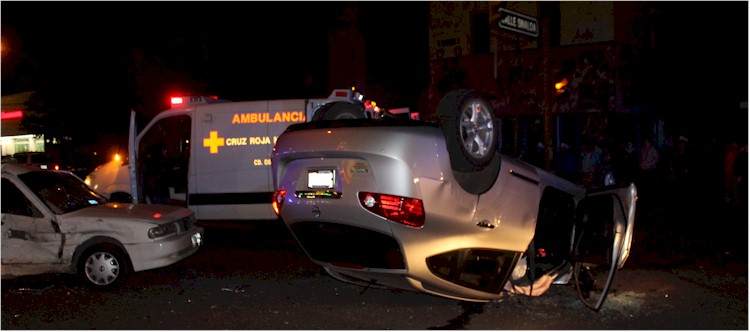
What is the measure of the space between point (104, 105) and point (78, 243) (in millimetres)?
17108

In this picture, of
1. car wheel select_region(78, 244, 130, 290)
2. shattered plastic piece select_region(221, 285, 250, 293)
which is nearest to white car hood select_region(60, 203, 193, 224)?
car wheel select_region(78, 244, 130, 290)

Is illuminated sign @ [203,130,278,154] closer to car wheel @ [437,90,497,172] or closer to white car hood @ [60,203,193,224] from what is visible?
white car hood @ [60,203,193,224]

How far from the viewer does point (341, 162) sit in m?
4.97

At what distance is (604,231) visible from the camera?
611cm

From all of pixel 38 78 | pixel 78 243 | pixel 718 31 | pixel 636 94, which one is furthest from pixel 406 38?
pixel 78 243

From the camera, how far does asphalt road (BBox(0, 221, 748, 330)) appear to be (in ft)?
19.0

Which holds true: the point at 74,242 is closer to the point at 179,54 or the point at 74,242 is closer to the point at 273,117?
the point at 273,117

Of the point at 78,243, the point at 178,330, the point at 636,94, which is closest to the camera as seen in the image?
the point at 178,330

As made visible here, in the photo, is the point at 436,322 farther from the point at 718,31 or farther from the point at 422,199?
the point at 718,31

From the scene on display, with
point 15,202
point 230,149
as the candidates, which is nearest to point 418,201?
point 15,202

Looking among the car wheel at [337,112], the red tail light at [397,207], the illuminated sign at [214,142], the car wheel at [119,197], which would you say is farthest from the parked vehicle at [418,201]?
the illuminated sign at [214,142]

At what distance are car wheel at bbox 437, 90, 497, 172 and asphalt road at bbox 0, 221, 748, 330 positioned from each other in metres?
1.49

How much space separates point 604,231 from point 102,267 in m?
4.95

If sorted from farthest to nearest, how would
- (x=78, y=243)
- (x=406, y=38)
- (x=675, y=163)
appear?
(x=406, y=38) → (x=675, y=163) → (x=78, y=243)
